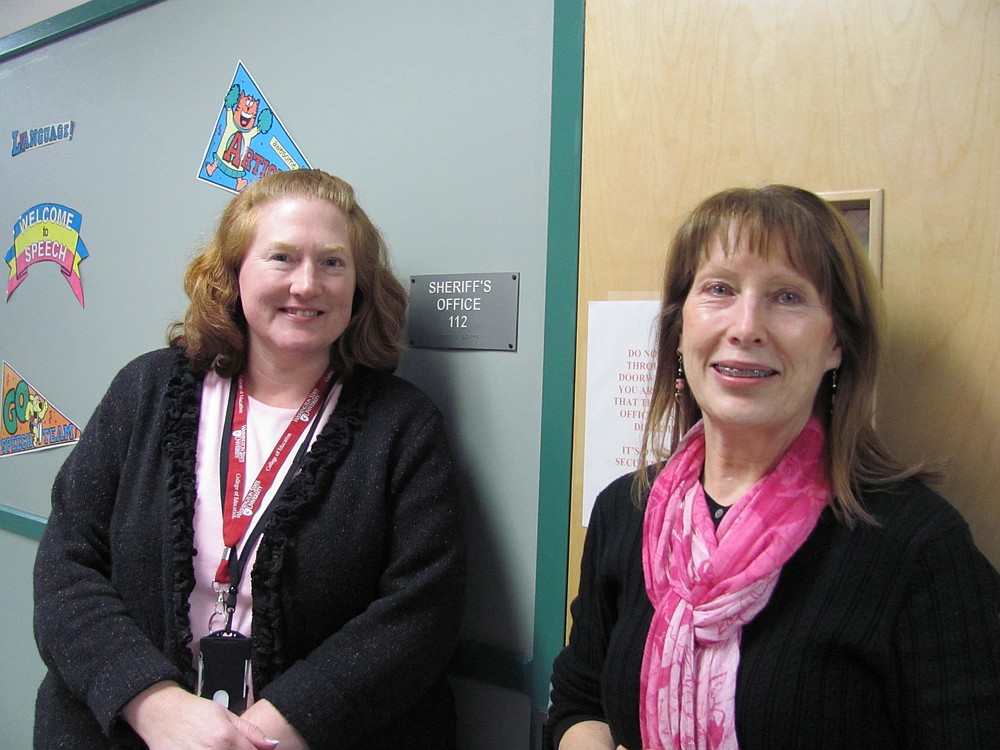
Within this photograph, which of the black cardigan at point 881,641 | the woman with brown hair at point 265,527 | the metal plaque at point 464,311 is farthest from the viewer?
the metal plaque at point 464,311

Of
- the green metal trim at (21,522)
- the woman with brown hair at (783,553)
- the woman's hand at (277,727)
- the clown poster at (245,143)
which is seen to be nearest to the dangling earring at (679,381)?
the woman with brown hair at (783,553)

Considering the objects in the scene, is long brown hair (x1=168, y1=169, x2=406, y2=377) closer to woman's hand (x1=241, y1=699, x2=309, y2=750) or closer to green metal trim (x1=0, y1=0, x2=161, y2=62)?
woman's hand (x1=241, y1=699, x2=309, y2=750)

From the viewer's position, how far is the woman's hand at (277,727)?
1082 millimetres

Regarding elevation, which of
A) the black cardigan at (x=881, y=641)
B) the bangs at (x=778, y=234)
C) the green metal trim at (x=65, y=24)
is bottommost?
the black cardigan at (x=881, y=641)

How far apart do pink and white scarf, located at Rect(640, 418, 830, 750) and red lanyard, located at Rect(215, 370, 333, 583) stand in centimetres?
70

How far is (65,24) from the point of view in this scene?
2.16 metres

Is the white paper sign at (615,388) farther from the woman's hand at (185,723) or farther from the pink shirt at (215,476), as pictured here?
the woman's hand at (185,723)

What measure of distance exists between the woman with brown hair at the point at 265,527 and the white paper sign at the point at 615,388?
0.28 meters

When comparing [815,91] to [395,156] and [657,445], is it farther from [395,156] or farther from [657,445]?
[395,156]

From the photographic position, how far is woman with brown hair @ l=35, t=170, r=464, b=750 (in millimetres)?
1146

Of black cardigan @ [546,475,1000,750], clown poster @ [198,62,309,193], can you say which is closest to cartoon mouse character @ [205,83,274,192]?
clown poster @ [198,62,309,193]

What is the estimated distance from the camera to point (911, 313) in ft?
3.51

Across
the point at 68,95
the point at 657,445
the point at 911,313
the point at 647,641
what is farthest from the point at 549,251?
the point at 68,95

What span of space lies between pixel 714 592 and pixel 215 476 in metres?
0.89
